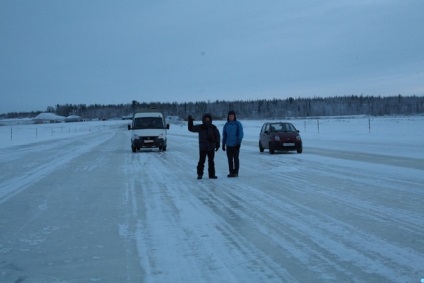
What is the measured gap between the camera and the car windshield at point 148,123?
28.7 meters

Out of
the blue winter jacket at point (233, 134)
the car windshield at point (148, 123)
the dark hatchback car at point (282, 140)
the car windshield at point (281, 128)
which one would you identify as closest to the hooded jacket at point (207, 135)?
the blue winter jacket at point (233, 134)

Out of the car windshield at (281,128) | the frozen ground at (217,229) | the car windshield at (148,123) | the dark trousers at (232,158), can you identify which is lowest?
the frozen ground at (217,229)

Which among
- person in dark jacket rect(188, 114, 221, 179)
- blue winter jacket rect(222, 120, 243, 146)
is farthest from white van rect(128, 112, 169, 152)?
person in dark jacket rect(188, 114, 221, 179)

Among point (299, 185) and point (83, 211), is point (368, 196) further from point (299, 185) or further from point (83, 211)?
point (83, 211)

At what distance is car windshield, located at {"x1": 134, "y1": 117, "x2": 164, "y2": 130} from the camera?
28672 millimetres

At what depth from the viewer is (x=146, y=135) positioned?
2762cm

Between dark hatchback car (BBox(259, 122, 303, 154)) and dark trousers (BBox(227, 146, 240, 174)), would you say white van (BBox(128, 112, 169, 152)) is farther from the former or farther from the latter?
dark trousers (BBox(227, 146, 240, 174))

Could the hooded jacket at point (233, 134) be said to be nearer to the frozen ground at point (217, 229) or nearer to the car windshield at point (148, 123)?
the frozen ground at point (217, 229)

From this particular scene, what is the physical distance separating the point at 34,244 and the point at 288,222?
365 centimetres

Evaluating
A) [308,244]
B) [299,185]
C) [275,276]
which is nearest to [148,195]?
[299,185]

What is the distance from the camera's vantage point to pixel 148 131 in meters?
28.0

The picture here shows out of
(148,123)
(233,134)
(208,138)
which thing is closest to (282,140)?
(148,123)

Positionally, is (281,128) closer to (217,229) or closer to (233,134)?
(233,134)

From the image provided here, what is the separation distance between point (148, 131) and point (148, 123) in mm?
1122
